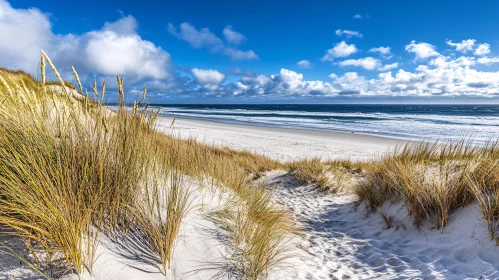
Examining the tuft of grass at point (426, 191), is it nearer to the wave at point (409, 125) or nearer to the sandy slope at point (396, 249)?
the sandy slope at point (396, 249)

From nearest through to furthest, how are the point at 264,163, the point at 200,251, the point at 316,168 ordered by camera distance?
the point at 200,251 → the point at 316,168 → the point at 264,163

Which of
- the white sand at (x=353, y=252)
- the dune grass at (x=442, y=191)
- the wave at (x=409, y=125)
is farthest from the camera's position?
the wave at (x=409, y=125)

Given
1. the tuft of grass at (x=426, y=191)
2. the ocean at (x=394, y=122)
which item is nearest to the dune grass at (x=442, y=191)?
the tuft of grass at (x=426, y=191)

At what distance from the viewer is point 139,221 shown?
9.34ft

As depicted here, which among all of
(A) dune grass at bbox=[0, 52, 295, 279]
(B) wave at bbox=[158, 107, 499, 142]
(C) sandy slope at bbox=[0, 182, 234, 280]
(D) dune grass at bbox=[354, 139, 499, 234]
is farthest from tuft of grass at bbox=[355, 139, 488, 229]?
(B) wave at bbox=[158, 107, 499, 142]

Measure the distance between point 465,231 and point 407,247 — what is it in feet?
2.34

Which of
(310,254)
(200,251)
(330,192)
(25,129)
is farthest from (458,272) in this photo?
(25,129)

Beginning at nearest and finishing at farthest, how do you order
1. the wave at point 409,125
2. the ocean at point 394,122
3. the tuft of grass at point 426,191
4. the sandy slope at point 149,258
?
the sandy slope at point 149,258 → the tuft of grass at point 426,191 → the wave at point 409,125 → the ocean at point 394,122

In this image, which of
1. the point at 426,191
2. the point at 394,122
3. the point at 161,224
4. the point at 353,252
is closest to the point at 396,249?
the point at 353,252

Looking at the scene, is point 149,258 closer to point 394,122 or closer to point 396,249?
point 396,249

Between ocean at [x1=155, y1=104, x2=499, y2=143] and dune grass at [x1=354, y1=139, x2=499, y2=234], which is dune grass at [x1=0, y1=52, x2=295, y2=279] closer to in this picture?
dune grass at [x1=354, y1=139, x2=499, y2=234]

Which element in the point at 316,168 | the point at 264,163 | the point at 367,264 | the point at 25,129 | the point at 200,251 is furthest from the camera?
the point at 264,163

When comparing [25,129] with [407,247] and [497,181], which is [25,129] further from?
[497,181]

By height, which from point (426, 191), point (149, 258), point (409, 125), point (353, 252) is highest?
point (426, 191)
